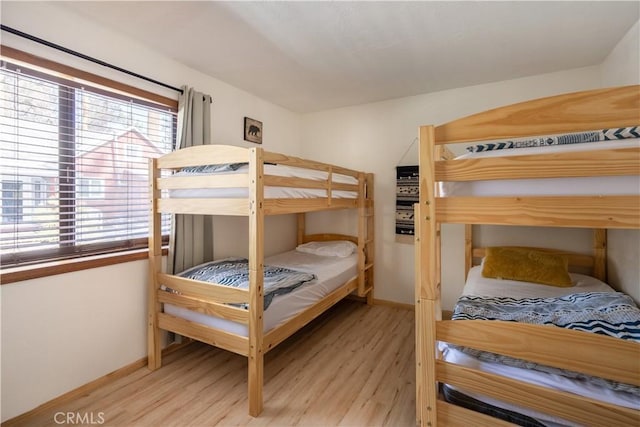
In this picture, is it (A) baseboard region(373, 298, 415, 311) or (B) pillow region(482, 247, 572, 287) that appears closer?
(B) pillow region(482, 247, 572, 287)

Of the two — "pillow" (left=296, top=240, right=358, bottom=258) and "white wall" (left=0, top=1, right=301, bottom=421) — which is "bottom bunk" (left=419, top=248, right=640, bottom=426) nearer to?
"pillow" (left=296, top=240, right=358, bottom=258)

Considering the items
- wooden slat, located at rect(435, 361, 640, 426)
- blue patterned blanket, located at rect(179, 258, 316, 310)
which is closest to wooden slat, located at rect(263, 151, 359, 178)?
blue patterned blanket, located at rect(179, 258, 316, 310)

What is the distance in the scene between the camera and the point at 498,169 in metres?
1.05

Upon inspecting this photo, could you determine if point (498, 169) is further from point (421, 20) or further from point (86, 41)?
point (86, 41)

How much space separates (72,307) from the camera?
5.86 feet

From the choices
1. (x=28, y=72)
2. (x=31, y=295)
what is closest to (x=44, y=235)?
(x=31, y=295)

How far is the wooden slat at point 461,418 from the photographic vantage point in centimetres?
111

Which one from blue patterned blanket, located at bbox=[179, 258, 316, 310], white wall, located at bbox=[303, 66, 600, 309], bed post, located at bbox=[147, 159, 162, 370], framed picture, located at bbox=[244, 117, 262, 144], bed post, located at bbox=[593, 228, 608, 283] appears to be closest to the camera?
blue patterned blanket, located at bbox=[179, 258, 316, 310]

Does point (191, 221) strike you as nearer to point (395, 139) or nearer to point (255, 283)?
point (255, 283)

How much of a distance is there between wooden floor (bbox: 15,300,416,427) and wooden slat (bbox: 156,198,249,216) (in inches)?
46.0

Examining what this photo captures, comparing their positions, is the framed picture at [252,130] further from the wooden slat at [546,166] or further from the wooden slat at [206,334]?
the wooden slat at [546,166]

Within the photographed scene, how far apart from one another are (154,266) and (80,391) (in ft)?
2.80

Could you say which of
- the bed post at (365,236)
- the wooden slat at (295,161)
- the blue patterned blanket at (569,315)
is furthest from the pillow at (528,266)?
the wooden slat at (295,161)

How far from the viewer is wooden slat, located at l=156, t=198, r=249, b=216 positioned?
5.57ft
